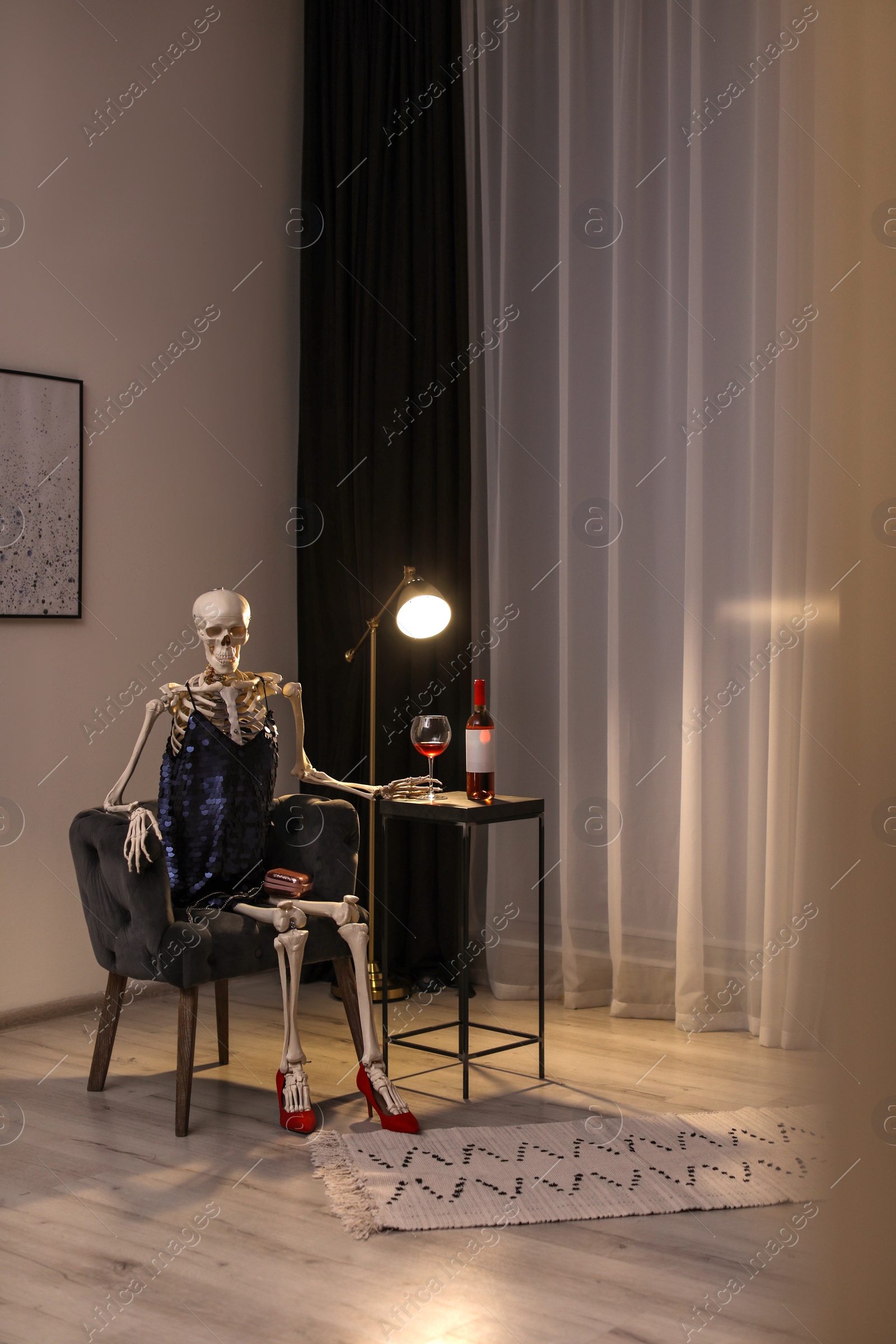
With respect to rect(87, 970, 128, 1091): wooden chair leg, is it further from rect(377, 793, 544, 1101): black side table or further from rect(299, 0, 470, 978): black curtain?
rect(299, 0, 470, 978): black curtain

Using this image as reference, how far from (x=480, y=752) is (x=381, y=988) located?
1129 millimetres

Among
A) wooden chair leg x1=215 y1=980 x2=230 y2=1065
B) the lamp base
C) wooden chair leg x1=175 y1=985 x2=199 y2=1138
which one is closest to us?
wooden chair leg x1=175 y1=985 x2=199 y2=1138

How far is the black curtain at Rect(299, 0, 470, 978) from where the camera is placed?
414 centimetres

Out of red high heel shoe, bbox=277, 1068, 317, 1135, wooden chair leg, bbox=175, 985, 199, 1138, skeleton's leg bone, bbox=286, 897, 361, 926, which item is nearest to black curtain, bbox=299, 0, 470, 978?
skeleton's leg bone, bbox=286, 897, 361, 926

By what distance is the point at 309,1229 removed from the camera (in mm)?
2342

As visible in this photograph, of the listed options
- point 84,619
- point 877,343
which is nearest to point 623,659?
point 84,619

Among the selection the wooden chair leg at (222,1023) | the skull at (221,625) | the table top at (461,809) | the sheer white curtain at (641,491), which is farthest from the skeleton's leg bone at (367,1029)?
the sheer white curtain at (641,491)

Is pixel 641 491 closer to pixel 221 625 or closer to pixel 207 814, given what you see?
pixel 221 625

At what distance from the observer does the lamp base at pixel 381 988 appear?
3.96 m

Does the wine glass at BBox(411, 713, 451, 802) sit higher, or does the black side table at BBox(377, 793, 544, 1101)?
the wine glass at BBox(411, 713, 451, 802)

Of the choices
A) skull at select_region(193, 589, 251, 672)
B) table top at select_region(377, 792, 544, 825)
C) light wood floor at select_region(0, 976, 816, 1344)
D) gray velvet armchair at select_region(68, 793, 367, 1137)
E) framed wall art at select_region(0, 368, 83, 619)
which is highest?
framed wall art at select_region(0, 368, 83, 619)

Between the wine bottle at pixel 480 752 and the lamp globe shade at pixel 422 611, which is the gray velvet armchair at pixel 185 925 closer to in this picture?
the wine bottle at pixel 480 752

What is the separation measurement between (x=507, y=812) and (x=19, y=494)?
1841 mm

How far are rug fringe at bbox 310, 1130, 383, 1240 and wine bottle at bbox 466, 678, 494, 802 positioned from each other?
0.94 m
